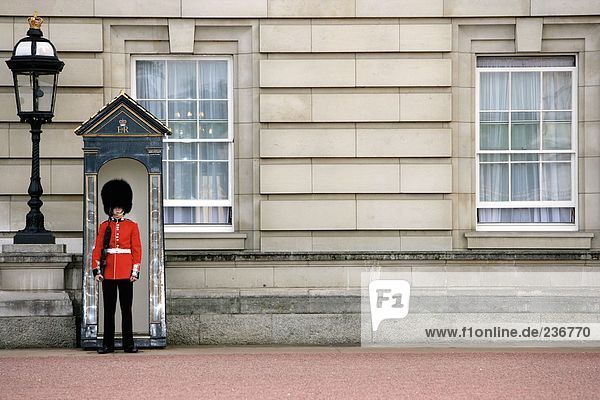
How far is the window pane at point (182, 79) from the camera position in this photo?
16297mm

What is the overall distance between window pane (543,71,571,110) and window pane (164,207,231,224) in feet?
13.0

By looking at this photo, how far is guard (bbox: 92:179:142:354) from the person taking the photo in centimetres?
1456

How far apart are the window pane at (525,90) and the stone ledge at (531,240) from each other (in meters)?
1.54

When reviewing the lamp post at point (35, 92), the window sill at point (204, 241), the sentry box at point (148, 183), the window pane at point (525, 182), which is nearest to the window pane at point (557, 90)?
the window pane at point (525, 182)

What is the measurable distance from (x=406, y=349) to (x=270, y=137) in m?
2.93

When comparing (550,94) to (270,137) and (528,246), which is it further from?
(270,137)

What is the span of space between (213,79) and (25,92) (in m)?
2.29

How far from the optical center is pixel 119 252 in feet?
47.8

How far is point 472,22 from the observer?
16141 millimetres

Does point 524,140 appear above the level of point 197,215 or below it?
above

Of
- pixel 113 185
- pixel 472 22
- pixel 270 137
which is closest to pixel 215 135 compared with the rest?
pixel 270 137

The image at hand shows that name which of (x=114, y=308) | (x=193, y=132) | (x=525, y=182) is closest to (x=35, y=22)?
(x=193, y=132)

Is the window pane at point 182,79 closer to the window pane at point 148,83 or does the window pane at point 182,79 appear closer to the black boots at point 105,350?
the window pane at point 148,83

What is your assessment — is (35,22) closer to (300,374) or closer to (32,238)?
(32,238)
